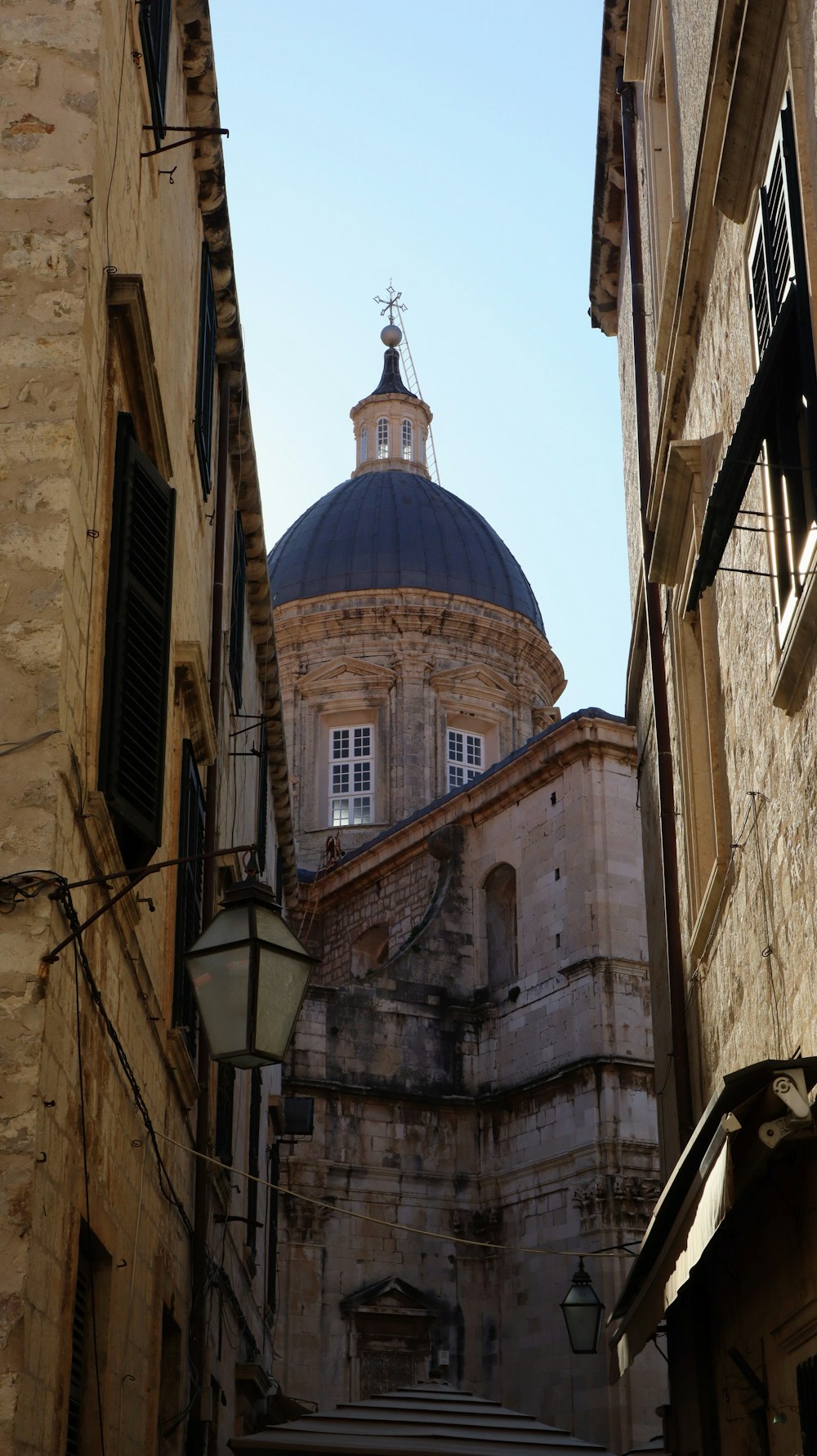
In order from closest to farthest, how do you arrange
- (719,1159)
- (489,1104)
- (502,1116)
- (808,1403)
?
(719,1159) < (808,1403) < (502,1116) < (489,1104)

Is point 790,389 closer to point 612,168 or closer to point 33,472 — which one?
point 33,472

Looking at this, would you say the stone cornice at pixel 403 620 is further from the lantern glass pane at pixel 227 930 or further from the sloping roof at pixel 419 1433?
the lantern glass pane at pixel 227 930

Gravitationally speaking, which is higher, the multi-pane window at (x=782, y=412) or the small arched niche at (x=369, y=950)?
the small arched niche at (x=369, y=950)

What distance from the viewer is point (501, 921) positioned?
93.9 feet

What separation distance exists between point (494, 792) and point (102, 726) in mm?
21202

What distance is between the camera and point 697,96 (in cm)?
952

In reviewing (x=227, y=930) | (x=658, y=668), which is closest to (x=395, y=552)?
(x=658, y=668)

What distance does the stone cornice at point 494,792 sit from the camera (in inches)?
1023

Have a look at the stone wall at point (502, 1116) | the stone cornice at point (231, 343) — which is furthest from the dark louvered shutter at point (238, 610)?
the stone wall at point (502, 1116)

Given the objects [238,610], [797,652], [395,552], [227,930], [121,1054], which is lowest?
[121,1054]

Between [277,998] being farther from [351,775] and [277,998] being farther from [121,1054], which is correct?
[351,775]

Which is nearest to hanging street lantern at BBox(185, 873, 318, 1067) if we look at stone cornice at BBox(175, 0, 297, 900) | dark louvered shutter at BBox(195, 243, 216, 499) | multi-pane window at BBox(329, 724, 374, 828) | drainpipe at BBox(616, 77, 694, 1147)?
drainpipe at BBox(616, 77, 694, 1147)

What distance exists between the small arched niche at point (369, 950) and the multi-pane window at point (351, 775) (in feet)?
16.1

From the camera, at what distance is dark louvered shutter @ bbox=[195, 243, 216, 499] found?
37.3ft
